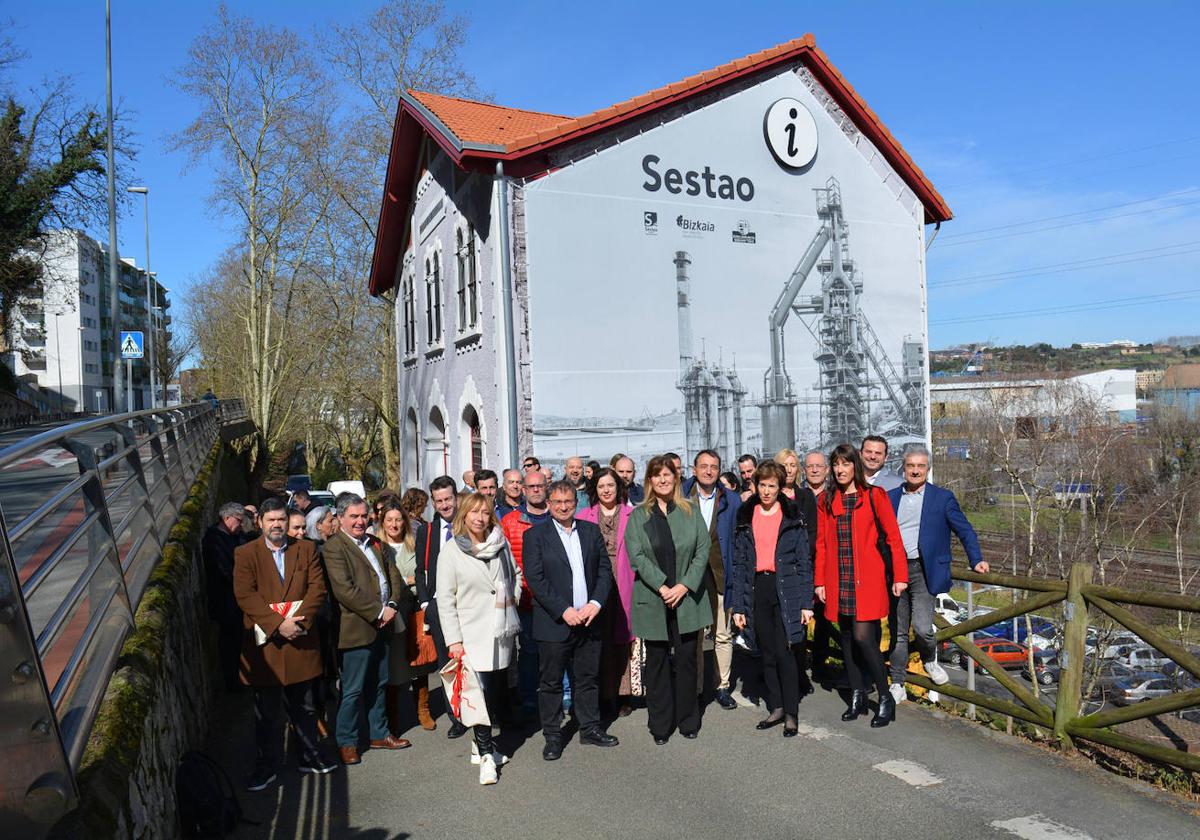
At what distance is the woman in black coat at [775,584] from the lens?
6387 mm

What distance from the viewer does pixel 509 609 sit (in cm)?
591

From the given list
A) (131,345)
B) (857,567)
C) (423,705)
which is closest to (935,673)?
(857,567)

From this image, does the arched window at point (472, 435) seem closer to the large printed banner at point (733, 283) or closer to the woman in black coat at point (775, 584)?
the large printed banner at point (733, 283)

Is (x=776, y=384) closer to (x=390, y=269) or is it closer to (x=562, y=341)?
(x=562, y=341)

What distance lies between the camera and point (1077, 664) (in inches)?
233

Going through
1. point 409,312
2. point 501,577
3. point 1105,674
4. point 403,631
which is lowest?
point 1105,674

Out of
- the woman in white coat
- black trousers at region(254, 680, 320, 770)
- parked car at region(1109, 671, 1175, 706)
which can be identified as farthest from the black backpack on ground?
parked car at region(1109, 671, 1175, 706)

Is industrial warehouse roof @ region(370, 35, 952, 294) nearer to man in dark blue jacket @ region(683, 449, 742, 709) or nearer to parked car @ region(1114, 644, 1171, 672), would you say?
man in dark blue jacket @ region(683, 449, 742, 709)

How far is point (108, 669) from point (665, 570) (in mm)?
3622

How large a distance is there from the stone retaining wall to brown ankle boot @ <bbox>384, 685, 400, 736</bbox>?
127 cm

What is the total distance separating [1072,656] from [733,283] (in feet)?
32.6

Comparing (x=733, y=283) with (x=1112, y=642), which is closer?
(x=733, y=283)

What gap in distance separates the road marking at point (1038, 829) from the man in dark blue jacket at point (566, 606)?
2.53 metres

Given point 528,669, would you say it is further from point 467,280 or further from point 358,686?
point 467,280
